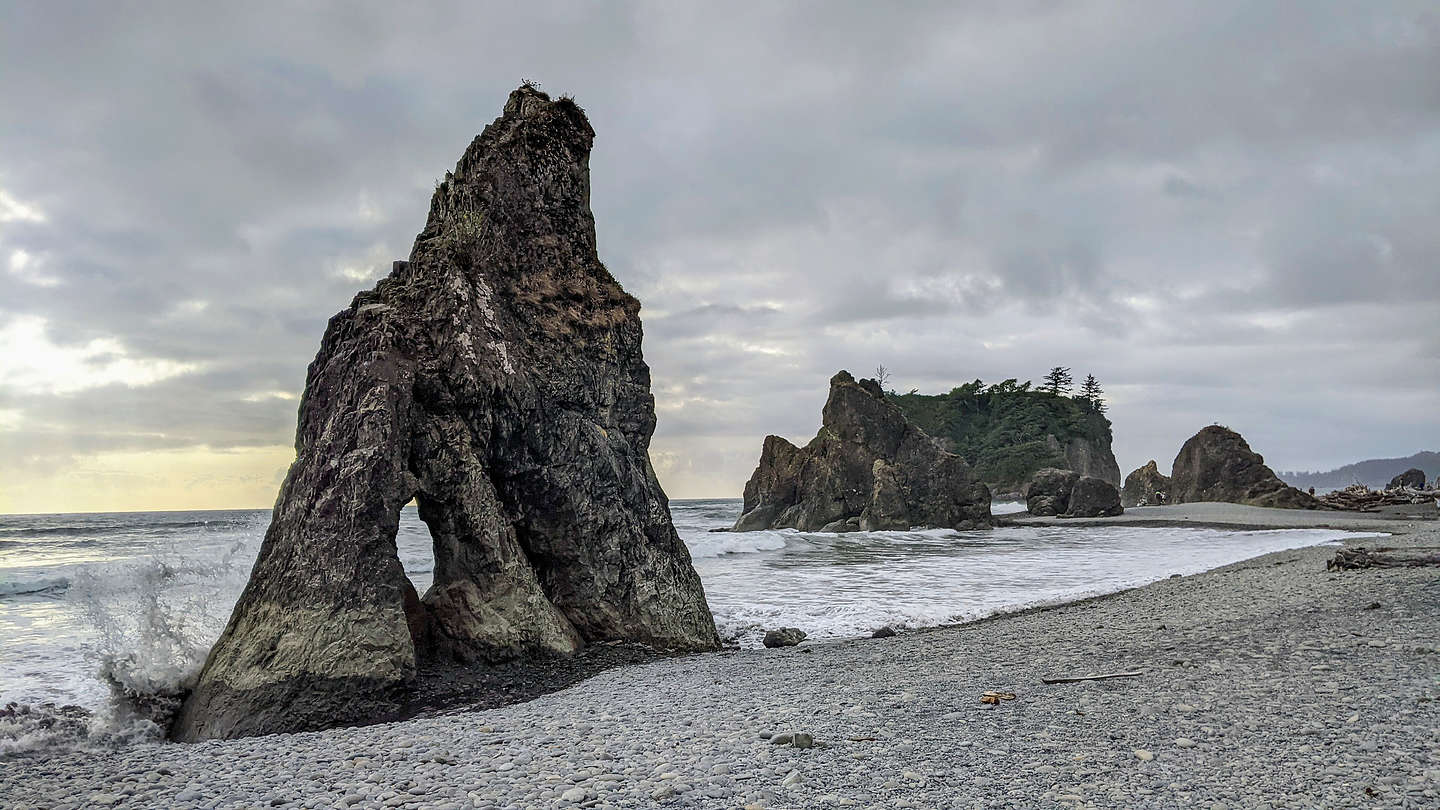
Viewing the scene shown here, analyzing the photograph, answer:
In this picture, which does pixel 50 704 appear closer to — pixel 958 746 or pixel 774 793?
pixel 774 793

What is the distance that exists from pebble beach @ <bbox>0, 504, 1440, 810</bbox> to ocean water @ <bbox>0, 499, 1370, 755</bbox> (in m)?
1.58

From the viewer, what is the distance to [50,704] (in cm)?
684

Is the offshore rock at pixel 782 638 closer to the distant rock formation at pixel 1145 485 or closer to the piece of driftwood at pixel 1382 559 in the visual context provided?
the piece of driftwood at pixel 1382 559

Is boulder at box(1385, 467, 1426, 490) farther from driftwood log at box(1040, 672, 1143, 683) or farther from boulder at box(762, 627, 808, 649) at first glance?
driftwood log at box(1040, 672, 1143, 683)

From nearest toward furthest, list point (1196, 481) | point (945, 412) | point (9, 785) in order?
point (9, 785)
point (1196, 481)
point (945, 412)

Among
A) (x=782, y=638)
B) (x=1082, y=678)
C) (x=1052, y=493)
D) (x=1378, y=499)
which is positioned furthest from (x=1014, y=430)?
(x=1082, y=678)

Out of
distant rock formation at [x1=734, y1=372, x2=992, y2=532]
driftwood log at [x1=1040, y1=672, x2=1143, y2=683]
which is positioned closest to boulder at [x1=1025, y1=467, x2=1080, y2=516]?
distant rock formation at [x1=734, y1=372, x2=992, y2=532]

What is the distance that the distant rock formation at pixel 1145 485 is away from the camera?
61062 millimetres

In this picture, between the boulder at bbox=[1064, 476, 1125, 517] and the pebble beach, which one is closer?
the pebble beach

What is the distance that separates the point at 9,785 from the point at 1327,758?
24.8 feet

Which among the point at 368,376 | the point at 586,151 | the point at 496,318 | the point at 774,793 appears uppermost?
the point at 586,151

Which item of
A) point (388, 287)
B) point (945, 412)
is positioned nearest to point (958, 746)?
point (388, 287)

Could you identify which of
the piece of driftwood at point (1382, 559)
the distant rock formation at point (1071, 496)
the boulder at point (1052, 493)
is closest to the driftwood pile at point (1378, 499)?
the distant rock formation at point (1071, 496)

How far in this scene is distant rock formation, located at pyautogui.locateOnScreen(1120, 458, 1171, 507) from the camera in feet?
200
